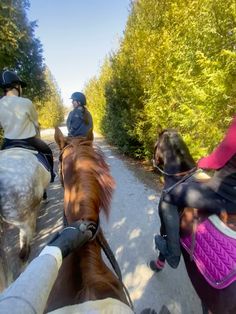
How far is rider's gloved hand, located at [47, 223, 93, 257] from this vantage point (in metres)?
1.08

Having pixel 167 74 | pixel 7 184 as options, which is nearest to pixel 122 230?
pixel 7 184

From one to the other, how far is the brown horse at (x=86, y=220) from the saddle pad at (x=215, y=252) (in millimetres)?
674

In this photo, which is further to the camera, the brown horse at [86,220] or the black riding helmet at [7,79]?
the black riding helmet at [7,79]

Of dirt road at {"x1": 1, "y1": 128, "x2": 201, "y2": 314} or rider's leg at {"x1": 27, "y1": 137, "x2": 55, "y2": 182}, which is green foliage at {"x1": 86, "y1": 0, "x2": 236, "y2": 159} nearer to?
dirt road at {"x1": 1, "y1": 128, "x2": 201, "y2": 314}

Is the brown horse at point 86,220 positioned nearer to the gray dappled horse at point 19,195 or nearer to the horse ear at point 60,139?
the horse ear at point 60,139

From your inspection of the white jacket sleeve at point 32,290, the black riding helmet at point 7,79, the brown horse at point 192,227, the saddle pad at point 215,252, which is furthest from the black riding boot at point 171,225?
the black riding helmet at point 7,79

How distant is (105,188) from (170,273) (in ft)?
7.04

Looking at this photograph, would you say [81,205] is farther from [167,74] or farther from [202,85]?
[167,74]

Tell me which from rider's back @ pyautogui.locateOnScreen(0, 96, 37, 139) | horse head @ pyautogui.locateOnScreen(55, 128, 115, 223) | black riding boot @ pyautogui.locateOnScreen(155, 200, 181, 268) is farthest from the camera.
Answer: rider's back @ pyautogui.locateOnScreen(0, 96, 37, 139)

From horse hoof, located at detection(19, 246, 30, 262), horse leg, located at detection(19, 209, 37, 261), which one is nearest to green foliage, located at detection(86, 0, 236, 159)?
horse leg, located at detection(19, 209, 37, 261)

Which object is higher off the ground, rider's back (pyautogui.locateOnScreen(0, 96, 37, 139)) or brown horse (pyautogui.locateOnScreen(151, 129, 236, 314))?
rider's back (pyautogui.locateOnScreen(0, 96, 37, 139))

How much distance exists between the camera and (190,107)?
17.5 feet

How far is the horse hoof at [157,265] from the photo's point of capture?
10.8 feet

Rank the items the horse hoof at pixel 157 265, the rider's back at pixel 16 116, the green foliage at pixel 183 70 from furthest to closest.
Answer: the green foliage at pixel 183 70 < the rider's back at pixel 16 116 < the horse hoof at pixel 157 265
